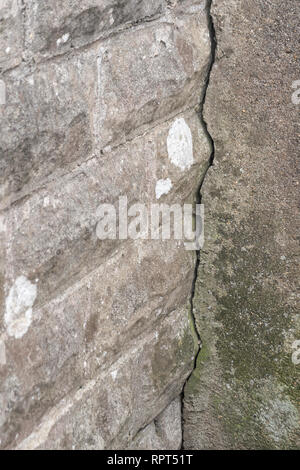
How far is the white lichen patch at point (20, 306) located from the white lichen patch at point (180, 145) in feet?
1.92

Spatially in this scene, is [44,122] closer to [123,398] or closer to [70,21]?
[70,21]

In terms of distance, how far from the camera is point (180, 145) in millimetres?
1726

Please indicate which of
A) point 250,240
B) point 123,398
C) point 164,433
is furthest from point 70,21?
point 164,433

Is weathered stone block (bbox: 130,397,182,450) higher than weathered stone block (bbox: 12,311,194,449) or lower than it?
lower

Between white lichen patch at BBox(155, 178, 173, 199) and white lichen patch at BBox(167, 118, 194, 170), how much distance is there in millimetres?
55

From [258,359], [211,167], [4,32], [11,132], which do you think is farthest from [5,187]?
[258,359]

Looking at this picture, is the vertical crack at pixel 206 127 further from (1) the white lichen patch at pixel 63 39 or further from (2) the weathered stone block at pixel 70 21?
(1) the white lichen patch at pixel 63 39

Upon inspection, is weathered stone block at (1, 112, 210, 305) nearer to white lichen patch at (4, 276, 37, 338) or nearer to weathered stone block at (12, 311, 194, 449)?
white lichen patch at (4, 276, 37, 338)

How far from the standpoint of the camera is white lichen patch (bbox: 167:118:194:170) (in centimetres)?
170

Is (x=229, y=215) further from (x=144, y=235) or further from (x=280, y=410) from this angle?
(x=280, y=410)

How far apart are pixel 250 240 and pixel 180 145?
32cm

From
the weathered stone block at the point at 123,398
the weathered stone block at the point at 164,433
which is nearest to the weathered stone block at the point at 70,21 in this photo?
the weathered stone block at the point at 123,398

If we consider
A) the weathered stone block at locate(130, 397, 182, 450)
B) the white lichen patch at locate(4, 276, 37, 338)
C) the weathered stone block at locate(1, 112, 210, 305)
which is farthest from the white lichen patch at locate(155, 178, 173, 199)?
the weathered stone block at locate(130, 397, 182, 450)

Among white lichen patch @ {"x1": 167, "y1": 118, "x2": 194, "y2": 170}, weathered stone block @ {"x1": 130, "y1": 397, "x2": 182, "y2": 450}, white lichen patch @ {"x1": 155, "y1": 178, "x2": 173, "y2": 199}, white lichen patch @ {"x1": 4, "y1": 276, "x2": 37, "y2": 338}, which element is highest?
white lichen patch @ {"x1": 4, "y1": 276, "x2": 37, "y2": 338}
